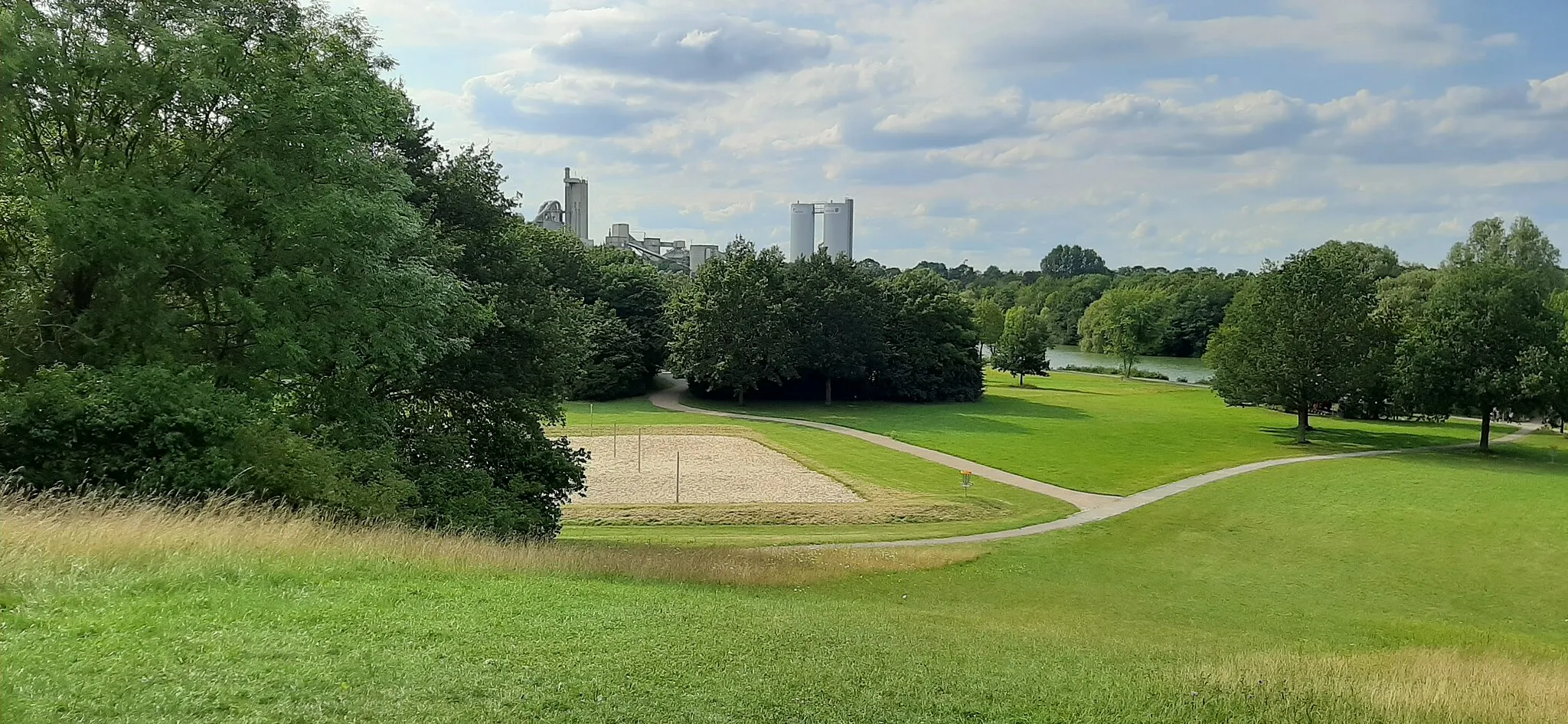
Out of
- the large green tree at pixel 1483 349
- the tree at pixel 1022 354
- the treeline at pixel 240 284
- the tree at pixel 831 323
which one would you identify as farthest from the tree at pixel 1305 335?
the treeline at pixel 240 284

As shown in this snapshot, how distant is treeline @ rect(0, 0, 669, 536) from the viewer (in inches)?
522

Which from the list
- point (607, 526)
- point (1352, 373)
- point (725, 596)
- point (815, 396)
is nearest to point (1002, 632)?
point (725, 596)

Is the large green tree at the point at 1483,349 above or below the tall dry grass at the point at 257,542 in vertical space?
above

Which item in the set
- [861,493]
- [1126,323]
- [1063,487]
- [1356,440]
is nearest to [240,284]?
[861,493]

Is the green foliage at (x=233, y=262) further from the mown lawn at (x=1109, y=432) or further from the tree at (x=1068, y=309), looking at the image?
the tree at (x=1068, y=309)

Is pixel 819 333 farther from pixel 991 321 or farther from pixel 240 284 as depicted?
pixel 240 284

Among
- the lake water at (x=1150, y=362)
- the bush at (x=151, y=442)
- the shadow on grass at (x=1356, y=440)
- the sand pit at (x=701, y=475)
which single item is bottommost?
the sand pit at (x=701, y=475)

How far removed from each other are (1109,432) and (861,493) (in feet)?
86.8

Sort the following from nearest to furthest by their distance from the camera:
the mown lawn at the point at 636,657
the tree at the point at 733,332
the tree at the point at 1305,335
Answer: the mown lawn at the point at 636,657 < the tree at the point at 1305,335 < the tree at the point at 733,332

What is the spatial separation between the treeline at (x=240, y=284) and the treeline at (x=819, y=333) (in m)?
49.3

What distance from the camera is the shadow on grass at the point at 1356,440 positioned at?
177 ft

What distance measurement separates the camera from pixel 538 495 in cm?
2373

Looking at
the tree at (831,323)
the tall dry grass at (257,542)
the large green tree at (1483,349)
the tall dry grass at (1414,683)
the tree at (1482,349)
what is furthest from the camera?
the tree at (831,323)

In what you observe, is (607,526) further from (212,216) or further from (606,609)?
(606,609)
